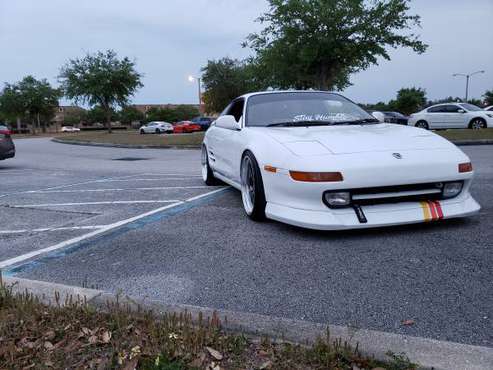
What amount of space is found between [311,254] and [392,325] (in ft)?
3.67

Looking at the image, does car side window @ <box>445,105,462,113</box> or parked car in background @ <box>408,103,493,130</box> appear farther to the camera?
car side window @ <box>445,105,462,113</box>

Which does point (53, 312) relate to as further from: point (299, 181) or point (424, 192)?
point (424, 192)

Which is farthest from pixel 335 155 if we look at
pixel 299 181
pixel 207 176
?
pixel 207 176

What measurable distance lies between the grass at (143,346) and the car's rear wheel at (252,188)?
1.96 meters

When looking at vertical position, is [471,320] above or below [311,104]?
below

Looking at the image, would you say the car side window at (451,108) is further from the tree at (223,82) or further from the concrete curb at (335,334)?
the tree at (223,82)

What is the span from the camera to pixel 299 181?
3461 mm

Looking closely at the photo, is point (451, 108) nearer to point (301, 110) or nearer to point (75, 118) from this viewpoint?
point (301, 110)

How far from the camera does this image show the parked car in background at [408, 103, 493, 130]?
61.4 ft

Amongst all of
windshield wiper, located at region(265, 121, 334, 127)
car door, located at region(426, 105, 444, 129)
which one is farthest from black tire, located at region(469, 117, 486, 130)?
windshield wiper, located at region(265, 121, 334, 127)

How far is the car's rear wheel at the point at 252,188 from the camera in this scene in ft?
13.0

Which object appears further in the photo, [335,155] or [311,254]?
[335,155]

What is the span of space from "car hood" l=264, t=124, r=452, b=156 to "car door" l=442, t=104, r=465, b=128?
1677 cm

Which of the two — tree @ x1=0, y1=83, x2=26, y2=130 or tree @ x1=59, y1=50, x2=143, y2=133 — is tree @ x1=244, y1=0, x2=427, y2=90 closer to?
tree @ x1=59, y1=50, x2=143, y2=133
